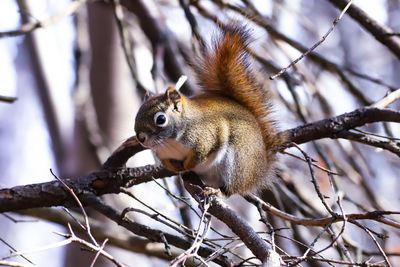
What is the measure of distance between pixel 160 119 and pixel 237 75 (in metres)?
0.41

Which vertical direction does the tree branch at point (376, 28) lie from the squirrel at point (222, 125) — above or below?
above

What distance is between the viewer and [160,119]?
6.05 feet

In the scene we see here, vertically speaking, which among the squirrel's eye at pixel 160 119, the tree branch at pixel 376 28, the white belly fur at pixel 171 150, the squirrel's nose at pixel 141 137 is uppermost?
the tree branch at pixel 376 28

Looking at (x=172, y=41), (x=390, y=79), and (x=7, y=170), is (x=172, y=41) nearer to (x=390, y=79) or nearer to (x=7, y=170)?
(x=7, y=170)

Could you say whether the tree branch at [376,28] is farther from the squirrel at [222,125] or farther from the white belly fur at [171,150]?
the white belly fur at [171,150]

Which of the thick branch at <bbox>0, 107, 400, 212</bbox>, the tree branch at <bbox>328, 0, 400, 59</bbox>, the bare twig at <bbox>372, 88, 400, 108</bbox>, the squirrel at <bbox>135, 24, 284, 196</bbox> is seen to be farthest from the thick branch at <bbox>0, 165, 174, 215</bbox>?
the tree branch at <bbox>328, 0, 400, 59</bbox>

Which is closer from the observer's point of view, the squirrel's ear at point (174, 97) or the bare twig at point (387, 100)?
the bare twig at point (387, 100)

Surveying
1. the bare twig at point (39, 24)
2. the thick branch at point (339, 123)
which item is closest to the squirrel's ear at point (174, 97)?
the thick branch at point (339, 123)

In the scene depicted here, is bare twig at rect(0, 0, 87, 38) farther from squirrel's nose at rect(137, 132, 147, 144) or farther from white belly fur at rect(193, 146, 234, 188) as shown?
white belly fur at rect(193, 146, 234, 188)

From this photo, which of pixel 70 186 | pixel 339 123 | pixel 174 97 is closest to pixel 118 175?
pixel 70 186

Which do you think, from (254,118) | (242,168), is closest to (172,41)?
(254,118)

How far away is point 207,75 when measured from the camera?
214 centimetres

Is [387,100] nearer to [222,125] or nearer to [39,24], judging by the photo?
[222,125]

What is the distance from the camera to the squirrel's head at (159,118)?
5.89 ft
